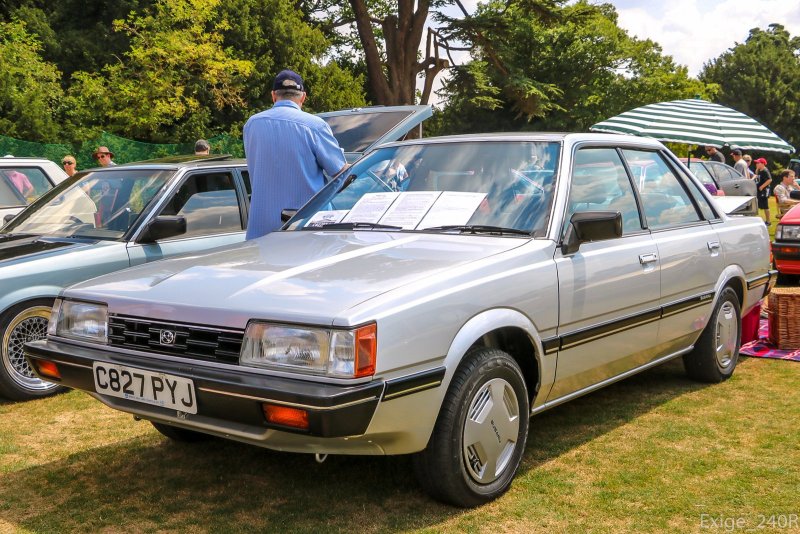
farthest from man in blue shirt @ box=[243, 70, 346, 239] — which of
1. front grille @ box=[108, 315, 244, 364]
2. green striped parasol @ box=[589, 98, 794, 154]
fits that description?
green striped parasol @ box=[589, 98, 794, 154]

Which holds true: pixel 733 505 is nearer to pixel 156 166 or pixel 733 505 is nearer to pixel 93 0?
pixel 156 166

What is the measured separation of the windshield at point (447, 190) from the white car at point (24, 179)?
4416 millimetres

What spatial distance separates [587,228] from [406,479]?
4.53ft

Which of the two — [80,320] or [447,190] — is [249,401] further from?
[447,190]

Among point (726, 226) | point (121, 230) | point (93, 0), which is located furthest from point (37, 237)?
point (93, 0)

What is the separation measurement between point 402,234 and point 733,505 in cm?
181

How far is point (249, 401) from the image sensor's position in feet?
9.11

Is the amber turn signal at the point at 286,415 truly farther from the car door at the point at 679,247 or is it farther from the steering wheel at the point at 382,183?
the car door at the point at 679,247

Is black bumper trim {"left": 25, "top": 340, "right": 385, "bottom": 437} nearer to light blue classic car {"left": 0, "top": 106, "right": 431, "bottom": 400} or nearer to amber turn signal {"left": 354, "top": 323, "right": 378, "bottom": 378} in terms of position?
amber turn signal {"left": 354, "top": 323, "right": 378, "bottom": 378}

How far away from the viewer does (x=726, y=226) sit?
17.1ft

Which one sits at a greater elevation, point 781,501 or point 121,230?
point 121,230

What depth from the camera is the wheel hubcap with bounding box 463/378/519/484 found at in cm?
319

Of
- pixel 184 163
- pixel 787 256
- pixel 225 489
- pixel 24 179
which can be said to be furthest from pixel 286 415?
pixel 787 256

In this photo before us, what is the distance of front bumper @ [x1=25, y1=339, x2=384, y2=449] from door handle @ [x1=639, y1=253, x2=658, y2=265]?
77.7 inches
